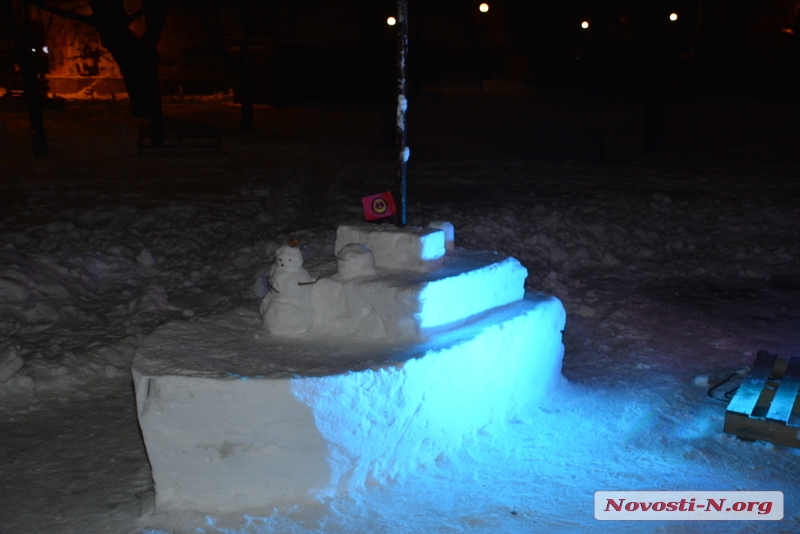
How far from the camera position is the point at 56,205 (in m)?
11.6

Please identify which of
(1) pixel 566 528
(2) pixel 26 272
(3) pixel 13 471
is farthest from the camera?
(2) pixel 26 272

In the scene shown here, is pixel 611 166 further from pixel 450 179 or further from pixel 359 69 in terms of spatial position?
pixel 359 69

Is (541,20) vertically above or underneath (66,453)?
above

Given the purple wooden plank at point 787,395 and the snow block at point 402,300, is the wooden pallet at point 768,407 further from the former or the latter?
the snow block at point 402,300

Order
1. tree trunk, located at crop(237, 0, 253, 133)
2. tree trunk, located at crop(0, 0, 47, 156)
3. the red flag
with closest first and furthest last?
the red flag
tree trunk, located at crop(0, 0, 47, 156)
tree trunk, located at crop(237, 0, 253, 133)

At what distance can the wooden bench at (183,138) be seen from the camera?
687 inches

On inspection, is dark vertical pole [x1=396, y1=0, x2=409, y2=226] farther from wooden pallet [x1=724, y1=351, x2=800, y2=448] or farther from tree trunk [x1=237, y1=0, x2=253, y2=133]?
tree trunk [x1=237, y1=0, x2=253, y2=133]

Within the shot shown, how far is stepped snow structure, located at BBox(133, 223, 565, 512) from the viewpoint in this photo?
14.7ft

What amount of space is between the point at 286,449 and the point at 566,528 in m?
1.75

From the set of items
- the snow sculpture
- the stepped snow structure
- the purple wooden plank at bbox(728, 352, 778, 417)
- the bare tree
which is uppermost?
the bare tree

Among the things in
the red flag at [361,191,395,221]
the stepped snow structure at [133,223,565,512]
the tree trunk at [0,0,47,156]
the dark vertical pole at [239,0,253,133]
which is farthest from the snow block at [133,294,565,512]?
the dark vertical pole at [239,0,253,133]

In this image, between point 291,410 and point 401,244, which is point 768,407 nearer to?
point 401,244

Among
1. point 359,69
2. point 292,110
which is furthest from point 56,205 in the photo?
point 359,69

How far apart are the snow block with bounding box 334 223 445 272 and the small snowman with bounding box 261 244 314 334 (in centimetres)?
57
